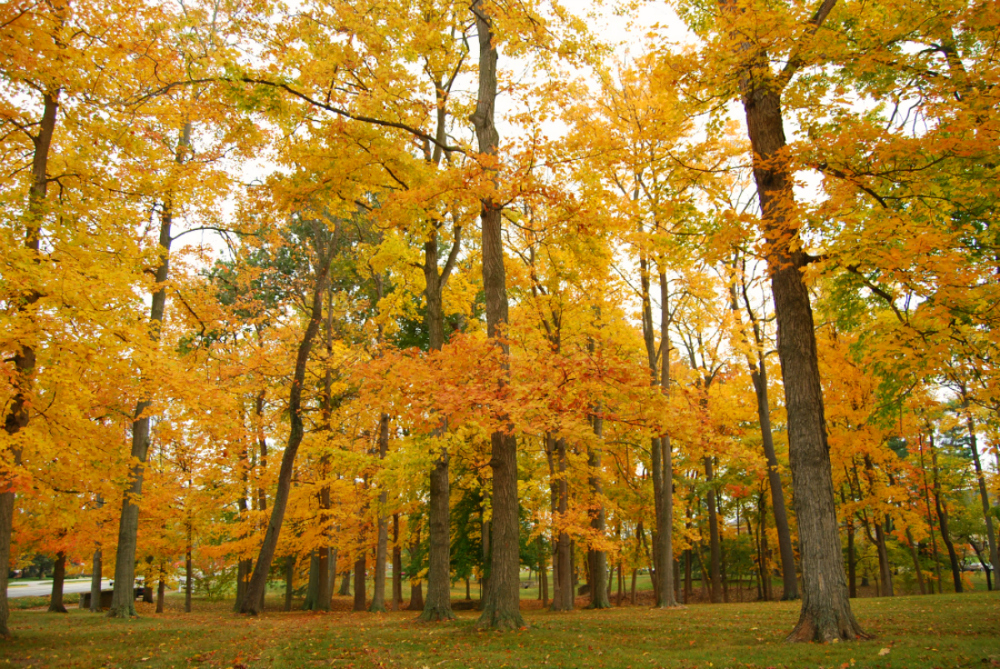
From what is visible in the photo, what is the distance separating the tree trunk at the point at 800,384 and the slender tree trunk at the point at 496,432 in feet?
12.5

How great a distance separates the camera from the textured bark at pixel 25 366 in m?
7.71

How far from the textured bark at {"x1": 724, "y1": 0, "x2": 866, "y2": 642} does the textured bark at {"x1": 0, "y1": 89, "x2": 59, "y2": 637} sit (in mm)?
9694

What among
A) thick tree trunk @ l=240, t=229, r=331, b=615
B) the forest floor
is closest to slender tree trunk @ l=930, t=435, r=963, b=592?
the forest floor

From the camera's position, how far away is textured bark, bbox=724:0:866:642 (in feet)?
22.9

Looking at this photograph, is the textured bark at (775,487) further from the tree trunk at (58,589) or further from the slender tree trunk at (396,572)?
the tree trunk at (58,589)

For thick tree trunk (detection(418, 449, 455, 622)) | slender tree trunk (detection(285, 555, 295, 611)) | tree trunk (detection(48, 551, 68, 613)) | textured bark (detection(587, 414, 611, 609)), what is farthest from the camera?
slender tree trunk (detection(285, 555, 295, 611))

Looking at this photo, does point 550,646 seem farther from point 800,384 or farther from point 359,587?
point 359,587

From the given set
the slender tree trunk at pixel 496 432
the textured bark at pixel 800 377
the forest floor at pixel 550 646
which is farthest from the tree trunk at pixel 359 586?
the textured bark at pixel 800 377

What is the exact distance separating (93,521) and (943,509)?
2872cm

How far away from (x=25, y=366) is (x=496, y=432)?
7.09 m

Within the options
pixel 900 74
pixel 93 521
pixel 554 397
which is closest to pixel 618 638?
pixel 554 397

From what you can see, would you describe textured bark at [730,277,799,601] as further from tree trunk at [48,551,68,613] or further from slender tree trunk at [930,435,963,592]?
tree trunk at [48,551,68,613]

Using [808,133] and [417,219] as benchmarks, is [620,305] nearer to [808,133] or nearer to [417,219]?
[417,219]

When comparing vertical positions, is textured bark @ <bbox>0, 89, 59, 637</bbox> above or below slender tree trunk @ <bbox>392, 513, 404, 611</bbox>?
above
